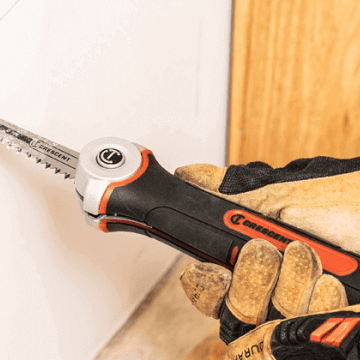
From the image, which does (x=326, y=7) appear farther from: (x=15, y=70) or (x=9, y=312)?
(x=9, y=312)

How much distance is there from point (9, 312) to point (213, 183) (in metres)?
0.30

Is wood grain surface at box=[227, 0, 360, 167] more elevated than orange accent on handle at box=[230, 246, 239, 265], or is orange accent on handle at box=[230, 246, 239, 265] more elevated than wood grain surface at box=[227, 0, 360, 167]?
wood grain surface at box=[227, 0, 360, 167]

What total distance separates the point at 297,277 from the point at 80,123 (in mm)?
336

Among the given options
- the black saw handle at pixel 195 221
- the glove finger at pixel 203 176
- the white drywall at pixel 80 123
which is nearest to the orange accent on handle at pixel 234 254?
the black saw handle at pixel 195 221

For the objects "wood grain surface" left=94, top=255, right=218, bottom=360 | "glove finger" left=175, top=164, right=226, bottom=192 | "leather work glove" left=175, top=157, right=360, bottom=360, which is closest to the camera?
"leather work glove" left=175, top=157, right=360, bottom=360

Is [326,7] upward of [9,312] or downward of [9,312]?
upward

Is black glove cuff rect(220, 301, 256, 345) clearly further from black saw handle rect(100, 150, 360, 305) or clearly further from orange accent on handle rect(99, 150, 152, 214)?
orange accent on handle rect(99, 150, 152, 214)

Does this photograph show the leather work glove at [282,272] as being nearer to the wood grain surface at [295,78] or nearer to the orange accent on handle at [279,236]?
the orange accent on handle at [279,236]

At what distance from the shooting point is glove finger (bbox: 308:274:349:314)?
0.43m

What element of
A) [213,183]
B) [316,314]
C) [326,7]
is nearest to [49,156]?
[213,183]

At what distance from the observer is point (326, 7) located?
78cm

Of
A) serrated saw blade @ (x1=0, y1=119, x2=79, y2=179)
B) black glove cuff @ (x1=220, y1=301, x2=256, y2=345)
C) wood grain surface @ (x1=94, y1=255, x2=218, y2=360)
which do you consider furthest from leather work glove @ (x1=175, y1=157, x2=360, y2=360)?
wood grain surface @ (x1=94, y1=255, x2=218, y2=360)

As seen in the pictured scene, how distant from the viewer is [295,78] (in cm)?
87

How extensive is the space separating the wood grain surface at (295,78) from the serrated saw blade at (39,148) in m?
0.53
